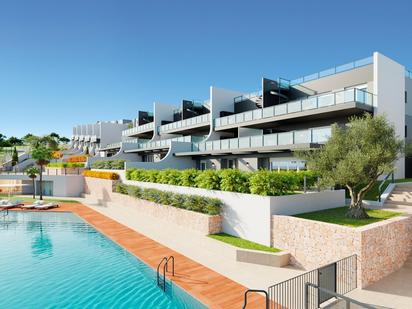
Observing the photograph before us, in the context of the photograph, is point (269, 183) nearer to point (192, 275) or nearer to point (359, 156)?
point (359, 156)

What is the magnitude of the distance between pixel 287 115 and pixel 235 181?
32.2ft

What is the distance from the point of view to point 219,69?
1380 inches

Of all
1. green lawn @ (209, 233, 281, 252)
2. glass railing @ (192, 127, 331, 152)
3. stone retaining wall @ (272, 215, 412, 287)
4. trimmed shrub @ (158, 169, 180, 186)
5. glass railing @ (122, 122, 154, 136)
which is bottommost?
green lawn @ (209, 233, 281, 252)

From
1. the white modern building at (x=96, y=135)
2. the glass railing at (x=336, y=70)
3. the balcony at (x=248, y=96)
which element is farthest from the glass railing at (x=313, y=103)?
the white modern building at (x=96, y=135)

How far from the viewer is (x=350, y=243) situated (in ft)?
31.9

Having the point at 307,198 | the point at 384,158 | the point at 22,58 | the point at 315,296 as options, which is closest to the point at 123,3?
the point at 22,58

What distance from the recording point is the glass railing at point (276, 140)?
17.9 metres

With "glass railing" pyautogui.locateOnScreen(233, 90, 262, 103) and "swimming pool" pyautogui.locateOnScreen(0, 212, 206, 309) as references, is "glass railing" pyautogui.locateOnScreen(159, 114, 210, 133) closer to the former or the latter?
"glass railing" pyautogui.locateOnScreen(233, 90, 262, 103)

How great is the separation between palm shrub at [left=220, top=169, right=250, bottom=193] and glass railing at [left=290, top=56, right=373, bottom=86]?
14.7 meters

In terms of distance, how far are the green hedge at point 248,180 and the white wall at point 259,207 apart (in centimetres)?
41

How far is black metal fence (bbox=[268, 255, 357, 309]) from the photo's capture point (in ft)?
26.2

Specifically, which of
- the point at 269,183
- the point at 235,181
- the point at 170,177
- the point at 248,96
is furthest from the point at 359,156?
the point at 248,96

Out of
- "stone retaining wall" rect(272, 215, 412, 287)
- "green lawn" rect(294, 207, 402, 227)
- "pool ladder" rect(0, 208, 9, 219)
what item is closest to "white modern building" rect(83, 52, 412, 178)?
"green lawn" rect(294, 207, 402, 227)

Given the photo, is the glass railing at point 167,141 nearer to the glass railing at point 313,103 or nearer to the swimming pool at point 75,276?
the glass railing at point 313,103
